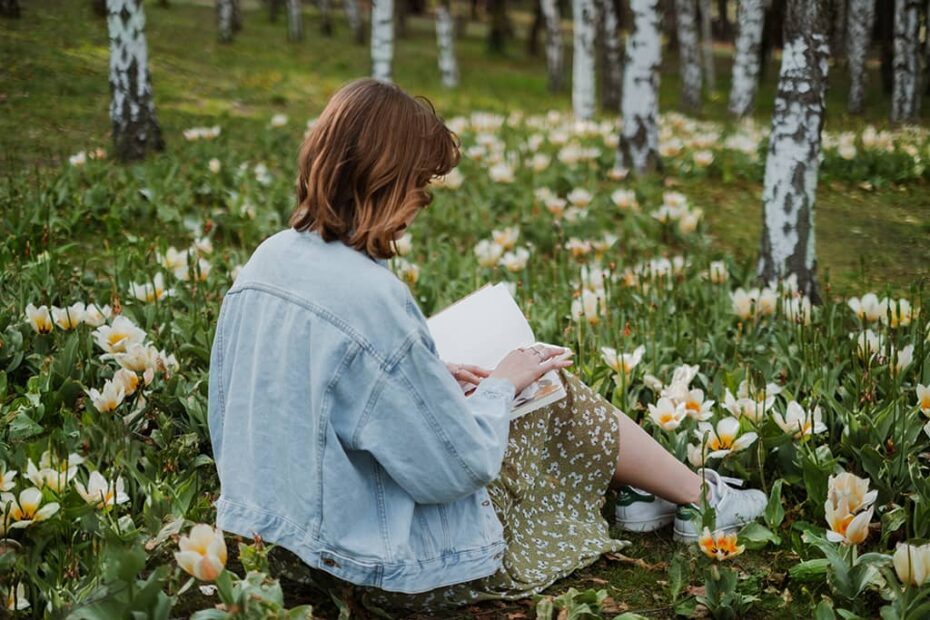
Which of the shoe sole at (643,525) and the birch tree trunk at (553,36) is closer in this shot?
the shoe sole at (643,525)

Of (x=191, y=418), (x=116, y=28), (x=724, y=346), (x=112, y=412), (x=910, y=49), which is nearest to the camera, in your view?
(x=112, y=412)

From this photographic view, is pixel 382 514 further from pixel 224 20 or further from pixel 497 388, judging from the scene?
pixel 224 20

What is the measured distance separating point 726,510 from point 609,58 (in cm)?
1434

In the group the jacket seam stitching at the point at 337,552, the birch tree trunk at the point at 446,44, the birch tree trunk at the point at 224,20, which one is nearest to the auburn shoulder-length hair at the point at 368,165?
the jacket seam stitching at the point at 337,552

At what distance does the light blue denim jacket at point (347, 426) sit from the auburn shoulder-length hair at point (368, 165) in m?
0.06

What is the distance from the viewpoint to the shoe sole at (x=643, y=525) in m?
3.15

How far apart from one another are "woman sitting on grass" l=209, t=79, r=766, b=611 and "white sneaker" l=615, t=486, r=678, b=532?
0.70 m

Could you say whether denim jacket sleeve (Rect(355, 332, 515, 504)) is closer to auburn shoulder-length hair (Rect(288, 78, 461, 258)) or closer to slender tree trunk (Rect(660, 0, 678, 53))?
auburn shoulder-length hair (Rect(288, 78, 461, 258))

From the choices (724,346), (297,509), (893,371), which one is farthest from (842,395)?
(297,509)

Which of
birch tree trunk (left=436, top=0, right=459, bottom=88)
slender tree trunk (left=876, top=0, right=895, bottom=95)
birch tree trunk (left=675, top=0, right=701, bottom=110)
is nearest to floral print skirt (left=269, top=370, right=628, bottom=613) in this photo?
birch tree trunk (left=436, top=0, right=459, bottom=88)

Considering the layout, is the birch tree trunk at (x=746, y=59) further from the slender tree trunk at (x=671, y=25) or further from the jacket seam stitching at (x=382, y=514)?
the jacket seam stitching at (x=382, y=514)

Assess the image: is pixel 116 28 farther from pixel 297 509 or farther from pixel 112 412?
pixel 297 509

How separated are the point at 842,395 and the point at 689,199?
4209 mm

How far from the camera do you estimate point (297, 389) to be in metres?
2.29
